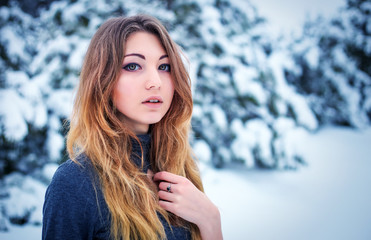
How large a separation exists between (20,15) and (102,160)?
2037 mm

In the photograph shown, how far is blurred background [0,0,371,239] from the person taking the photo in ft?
6.38

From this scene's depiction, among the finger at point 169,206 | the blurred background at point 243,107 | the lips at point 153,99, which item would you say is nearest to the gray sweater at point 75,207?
the finger at point 169,206

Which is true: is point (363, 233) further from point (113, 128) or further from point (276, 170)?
point (113, 128)

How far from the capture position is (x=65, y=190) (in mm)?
763

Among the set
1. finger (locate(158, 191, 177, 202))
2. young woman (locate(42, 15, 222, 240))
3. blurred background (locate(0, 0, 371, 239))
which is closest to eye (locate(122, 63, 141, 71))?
young woman (locate(42, 15, 222, 240))

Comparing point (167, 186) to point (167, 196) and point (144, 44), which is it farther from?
point (144, 44)

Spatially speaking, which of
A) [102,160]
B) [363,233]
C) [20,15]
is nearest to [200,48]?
[20,15]

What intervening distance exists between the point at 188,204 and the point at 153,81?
495mm

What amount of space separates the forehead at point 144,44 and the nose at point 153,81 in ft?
0.30

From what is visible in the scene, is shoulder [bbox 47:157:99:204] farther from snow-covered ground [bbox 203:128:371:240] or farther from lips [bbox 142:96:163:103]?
snow-covered ground [bbox 203:128:371:240]

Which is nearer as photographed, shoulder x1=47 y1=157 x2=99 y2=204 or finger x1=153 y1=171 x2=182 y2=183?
shoulder x1=47 y1=157 x2=99 y2=204

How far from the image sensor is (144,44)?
976 mm

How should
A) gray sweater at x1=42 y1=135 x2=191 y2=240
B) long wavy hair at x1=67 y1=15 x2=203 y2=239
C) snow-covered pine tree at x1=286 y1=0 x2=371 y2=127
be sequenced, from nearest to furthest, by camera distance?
gray sweater at x1=42 y1=135 x2=191 y2=240
long wavy hair at x1=67 y1=15 x2=203 y2=239
snow-covered pine tree at x1=286 y1=0 x2=371 y2=127

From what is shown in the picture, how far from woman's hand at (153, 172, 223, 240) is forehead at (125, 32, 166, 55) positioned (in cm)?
50
